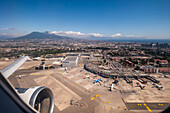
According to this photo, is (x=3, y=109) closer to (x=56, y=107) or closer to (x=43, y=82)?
(x=56, y=107)

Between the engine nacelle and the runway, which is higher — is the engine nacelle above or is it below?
above

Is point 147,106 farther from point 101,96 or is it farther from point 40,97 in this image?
point 40,97

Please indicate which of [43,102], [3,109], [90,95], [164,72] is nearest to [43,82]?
[90,95]

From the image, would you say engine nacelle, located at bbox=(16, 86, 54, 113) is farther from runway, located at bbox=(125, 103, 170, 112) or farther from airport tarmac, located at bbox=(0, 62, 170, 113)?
runway, located at bbox=(125, 103, 170, 112)

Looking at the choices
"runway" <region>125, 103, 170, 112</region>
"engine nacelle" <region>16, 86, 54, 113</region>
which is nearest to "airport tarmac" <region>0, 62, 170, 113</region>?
"runway" <region>125, 103, 170, 112</region>

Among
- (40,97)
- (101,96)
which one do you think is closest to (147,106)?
(101,96)

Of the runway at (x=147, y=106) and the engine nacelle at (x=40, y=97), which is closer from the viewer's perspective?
the engine nacelle at (x=40, y=97)

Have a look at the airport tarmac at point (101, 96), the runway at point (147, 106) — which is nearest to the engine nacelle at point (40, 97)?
the airport tarmac at point (101, 96)

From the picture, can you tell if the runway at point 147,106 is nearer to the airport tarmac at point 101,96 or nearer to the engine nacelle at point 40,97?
the airport tarmac at point 101,96
